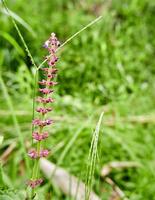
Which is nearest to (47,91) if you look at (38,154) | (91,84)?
(38,154)

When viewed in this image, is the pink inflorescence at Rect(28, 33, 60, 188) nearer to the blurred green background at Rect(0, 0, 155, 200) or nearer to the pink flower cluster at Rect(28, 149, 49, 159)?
the pink flower cluster at Rect(28, 149, 49, 159)

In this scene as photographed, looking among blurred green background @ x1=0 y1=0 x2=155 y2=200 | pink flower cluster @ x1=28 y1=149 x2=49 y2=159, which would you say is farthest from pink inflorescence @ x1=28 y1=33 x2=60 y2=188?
blurred green background @ x1=0 y1=0 x2=155 y2=200

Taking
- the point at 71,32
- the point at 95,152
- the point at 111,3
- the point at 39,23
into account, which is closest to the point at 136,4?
the point at 111,3

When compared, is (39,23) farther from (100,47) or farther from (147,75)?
(147,75)

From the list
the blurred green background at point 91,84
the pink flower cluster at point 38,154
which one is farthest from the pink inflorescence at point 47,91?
the blurred green background at point 91,84

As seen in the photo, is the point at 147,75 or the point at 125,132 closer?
the point at 125,132

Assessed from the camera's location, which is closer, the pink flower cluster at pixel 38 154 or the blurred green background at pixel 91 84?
the pink flower cluster at pixel 38 154

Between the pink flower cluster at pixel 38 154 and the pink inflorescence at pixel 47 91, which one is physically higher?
the pink inflorescence at pixel 47 91

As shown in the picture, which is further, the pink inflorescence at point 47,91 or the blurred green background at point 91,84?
the blurred green background at point 91,84

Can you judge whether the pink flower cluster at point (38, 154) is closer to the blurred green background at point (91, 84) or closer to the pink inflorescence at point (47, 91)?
the pink inflorescence at point (47, 91)
